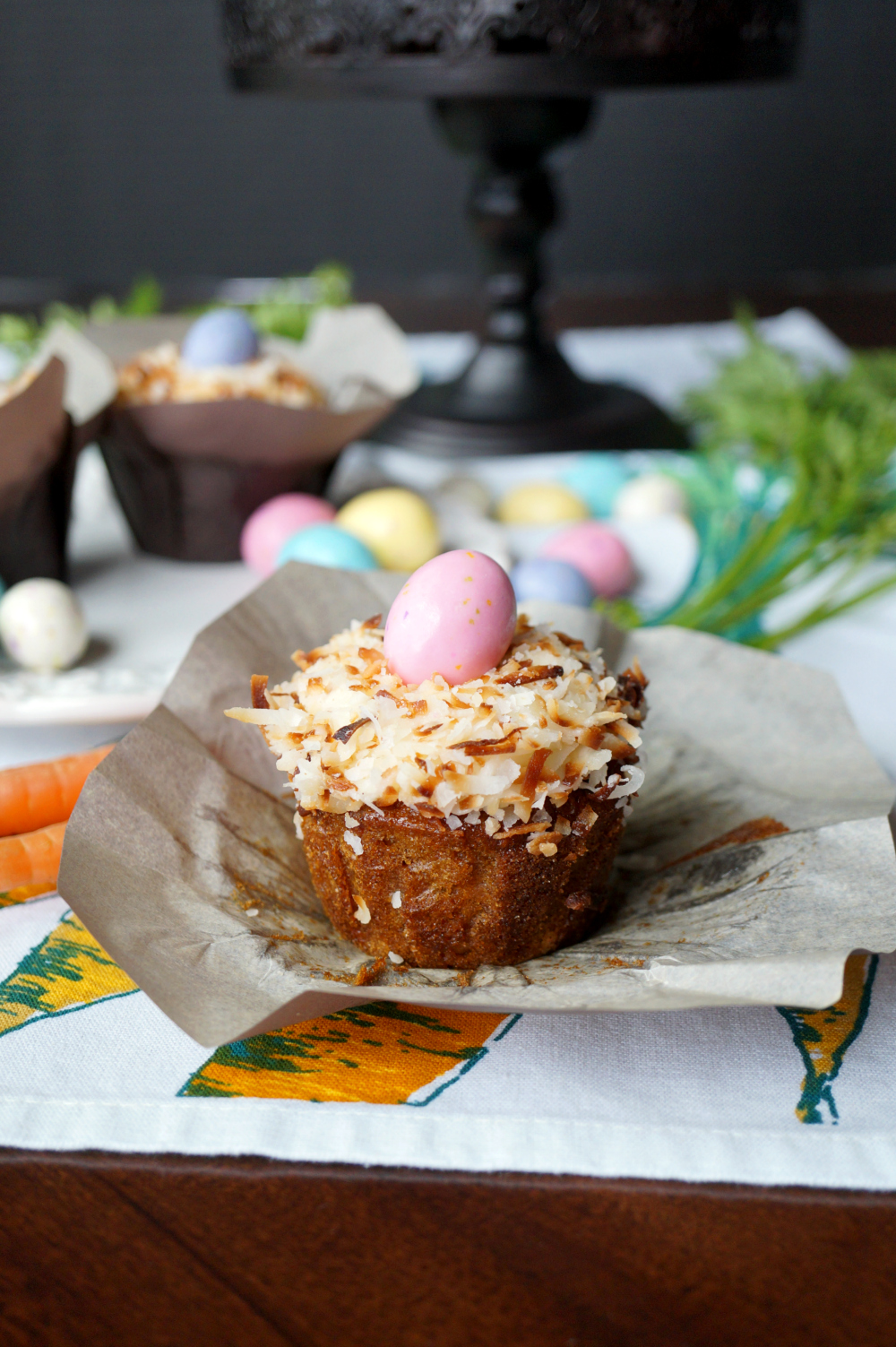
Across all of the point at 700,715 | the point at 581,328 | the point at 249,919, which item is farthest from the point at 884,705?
the point at 581,328

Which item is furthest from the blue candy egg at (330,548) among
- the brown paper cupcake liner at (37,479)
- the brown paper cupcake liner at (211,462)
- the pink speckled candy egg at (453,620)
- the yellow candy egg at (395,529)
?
the pink speckled candy egg at (453,620)

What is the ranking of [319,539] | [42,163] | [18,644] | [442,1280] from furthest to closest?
[42,163] → [319,539] → [18,644] → [442,1280]

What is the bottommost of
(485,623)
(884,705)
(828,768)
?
(884,705)

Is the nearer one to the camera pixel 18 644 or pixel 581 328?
pixel 18 644

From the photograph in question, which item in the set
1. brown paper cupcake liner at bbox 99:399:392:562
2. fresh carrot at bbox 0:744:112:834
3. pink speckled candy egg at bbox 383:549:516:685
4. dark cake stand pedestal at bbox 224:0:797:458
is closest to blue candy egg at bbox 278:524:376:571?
brown paper cupcake liner at bbox 99:399:392:562

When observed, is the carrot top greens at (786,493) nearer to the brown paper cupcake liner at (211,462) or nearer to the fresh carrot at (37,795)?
the brown paper cupcake liner at (211,462)

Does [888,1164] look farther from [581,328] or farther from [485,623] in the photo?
[581,328]
